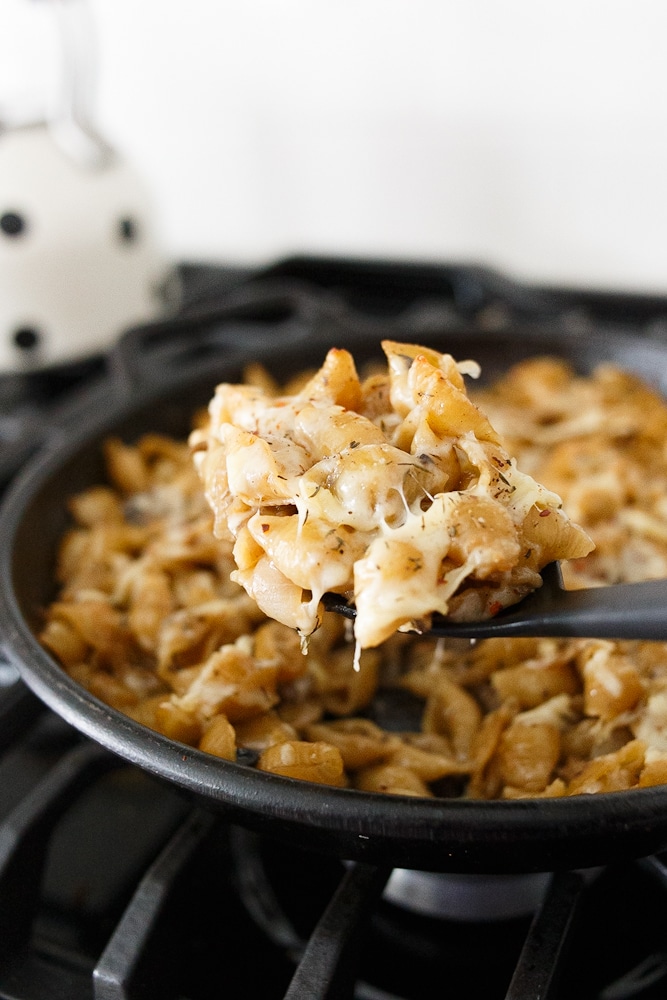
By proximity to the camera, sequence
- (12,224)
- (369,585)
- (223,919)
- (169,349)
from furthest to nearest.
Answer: (169,349) < (12,224) < (223,919) < (369,585)

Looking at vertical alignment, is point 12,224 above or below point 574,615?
above

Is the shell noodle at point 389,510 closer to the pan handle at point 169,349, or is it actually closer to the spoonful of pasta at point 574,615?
the spoonful of pasta at point 574,615

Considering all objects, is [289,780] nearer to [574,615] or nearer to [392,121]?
[574,615]

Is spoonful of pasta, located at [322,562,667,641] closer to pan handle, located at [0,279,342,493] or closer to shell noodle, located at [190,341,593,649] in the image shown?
shell noodle, located at [190,341,593,649]

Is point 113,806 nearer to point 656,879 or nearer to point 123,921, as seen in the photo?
point 123,921

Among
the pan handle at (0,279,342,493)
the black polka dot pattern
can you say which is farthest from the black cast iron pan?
the black polka dot pattern

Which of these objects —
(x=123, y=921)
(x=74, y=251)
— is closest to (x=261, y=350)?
(x=74, y=251)

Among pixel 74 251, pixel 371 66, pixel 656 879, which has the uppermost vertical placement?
pixel 371 66

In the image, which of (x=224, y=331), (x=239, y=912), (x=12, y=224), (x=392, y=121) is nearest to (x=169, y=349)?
(x=224, y=331)
